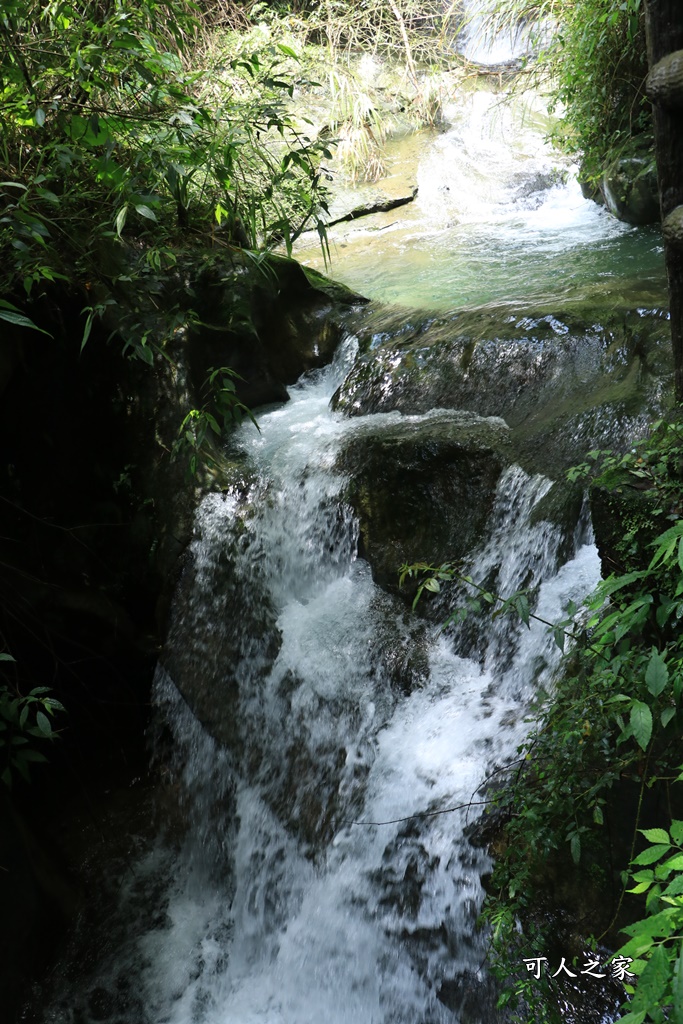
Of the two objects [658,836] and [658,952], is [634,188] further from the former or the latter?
[658,952]

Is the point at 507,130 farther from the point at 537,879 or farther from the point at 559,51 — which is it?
the point at 537,879

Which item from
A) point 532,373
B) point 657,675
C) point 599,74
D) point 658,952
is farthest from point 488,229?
point 658,952

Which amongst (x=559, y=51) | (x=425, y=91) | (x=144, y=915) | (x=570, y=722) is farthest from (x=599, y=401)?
(x=425, y=91)

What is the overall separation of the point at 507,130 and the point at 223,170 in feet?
28.0

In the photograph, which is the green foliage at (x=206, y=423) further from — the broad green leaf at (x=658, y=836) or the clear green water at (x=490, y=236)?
the broad green leaf at (x=658, y=836)

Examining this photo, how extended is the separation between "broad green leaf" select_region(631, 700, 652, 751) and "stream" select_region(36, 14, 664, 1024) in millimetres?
1115

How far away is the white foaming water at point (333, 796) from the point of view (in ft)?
9.36

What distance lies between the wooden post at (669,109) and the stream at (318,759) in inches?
49.9

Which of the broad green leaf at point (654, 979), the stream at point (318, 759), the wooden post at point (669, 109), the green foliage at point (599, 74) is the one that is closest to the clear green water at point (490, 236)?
the stream at point (318, 759)

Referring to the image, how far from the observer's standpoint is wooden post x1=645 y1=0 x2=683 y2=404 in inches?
92.0

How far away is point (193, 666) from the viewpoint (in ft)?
13.2

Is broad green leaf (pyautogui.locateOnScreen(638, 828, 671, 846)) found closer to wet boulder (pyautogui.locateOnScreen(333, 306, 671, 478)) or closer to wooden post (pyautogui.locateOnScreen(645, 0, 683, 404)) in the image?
wooden post (pyautogui.locateOnScreen(645, 0, 683, 404))

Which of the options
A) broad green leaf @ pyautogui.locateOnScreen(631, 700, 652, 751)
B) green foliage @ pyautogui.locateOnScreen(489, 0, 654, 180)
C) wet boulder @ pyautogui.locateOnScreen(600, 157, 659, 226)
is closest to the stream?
broad green leaf @ pyautogui.locateOnScreen(631, 700, 652, 751)

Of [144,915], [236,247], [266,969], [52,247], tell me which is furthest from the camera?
[236,247]
